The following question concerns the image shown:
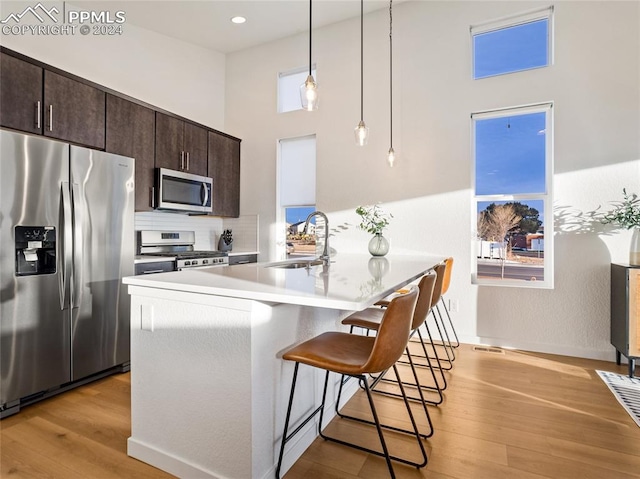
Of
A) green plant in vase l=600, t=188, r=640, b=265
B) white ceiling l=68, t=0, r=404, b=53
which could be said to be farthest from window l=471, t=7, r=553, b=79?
green plant in vase l=600, t=188, r=640, b=265

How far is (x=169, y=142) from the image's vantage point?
3803 mm

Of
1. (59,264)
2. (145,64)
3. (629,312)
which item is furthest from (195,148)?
(629,312)

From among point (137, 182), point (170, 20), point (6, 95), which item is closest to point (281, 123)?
point (170, 20)

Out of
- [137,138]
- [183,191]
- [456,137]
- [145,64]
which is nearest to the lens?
[137,138]

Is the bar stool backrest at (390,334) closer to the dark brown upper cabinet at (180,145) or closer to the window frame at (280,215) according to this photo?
the dark brown upper cabinet at (180,145)

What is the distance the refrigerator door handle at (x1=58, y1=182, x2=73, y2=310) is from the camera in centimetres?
247

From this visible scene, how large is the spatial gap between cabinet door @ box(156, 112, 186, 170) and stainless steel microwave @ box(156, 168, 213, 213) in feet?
0.33

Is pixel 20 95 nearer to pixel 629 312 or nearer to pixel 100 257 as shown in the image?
Result: pixel 100 257

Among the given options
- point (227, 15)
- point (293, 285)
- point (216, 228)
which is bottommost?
point (293, 285)

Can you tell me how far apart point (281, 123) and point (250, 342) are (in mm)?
3695

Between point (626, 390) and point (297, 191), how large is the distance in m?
3.66

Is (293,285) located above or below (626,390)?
above

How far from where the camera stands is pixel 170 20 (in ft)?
13.0

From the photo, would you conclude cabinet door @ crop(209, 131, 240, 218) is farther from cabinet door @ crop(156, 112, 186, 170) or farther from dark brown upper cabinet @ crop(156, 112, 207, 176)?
cabinet door @ crop(156, 112, 186, 170)
